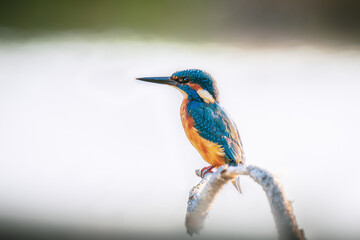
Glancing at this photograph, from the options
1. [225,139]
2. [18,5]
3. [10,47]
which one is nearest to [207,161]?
[225,139]

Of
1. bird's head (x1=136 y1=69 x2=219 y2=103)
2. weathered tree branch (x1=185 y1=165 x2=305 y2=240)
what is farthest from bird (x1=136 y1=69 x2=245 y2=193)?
weathered tree branch (x1=185 y1=165 x2=305 y2=240)

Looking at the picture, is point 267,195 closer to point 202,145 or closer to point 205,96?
point 202,145

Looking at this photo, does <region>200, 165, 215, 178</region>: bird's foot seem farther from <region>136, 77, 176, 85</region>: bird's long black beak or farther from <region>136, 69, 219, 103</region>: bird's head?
<region>136, 77, 176, 85</region>: bird's long black beak

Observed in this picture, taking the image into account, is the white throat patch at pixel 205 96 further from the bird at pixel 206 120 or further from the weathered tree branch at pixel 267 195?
the weathered tree branch at pixel 267 195

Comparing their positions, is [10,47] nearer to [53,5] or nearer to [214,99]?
[53,5]

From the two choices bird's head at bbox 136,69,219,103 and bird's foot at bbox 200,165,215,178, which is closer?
bird's foot at bbox 200,165,215,178

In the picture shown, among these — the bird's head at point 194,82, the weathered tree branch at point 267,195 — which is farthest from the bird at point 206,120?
the weathered tree branch at point 267,195
